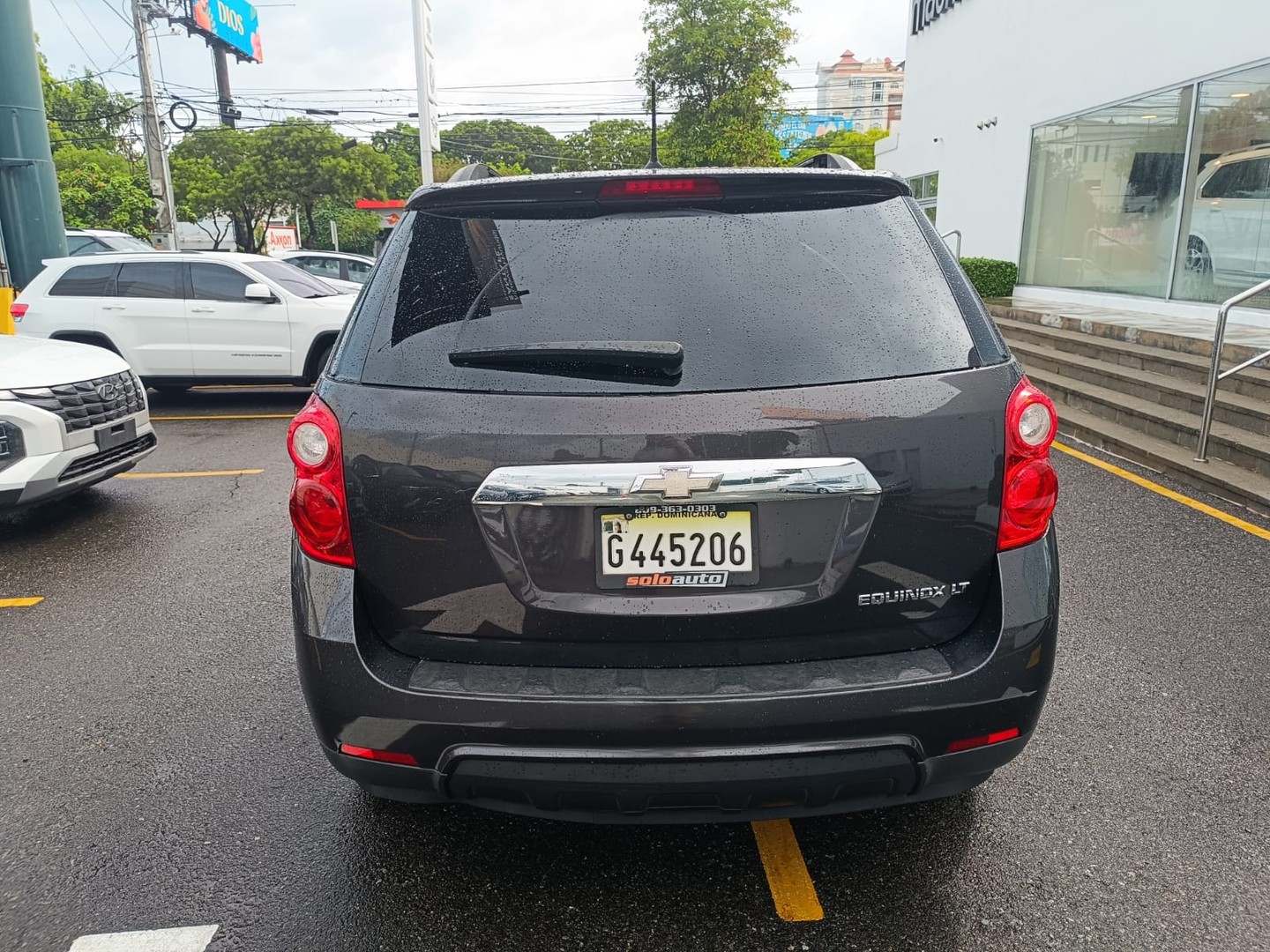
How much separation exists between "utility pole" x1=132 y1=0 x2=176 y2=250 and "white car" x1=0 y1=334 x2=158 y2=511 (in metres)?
20.1

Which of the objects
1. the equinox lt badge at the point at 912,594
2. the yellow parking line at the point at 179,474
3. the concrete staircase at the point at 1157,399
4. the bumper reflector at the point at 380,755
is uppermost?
the equinox lt badge at the point at 912,594

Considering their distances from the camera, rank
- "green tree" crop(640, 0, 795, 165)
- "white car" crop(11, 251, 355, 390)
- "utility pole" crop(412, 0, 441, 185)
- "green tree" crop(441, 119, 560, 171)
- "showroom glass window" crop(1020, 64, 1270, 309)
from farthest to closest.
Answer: "green tree" crop(441, 119, 560, 171), "green tree" crop(640, 0, 795, 165), "utility pole" crop(412, 0, 441, 185), "showroom glass window" crop(1020, 64, 1270, 309), "white car" crop(11, 251, 355, 390)

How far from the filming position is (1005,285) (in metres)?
15.0

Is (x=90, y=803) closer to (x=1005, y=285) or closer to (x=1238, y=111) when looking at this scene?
(x=1238, y=111)

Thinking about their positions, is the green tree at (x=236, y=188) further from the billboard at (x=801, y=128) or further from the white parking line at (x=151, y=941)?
the white parking line at (x=151, y=941)

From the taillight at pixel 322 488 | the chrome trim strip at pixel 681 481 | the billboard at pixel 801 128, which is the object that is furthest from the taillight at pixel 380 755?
the billboard at pixel 801 128

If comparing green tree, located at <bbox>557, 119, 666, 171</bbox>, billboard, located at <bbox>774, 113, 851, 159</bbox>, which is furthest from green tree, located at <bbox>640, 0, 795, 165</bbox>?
green tree, located at <bbox>557, 119, 666, 171</bbox>

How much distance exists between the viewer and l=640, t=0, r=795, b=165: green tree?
1516 inches

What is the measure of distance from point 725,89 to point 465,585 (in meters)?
41.6

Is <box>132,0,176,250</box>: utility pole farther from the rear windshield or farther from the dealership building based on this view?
the rear windshield

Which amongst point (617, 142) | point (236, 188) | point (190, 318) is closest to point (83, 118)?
point (236, 188)

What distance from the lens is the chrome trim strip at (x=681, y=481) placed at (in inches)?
72.9

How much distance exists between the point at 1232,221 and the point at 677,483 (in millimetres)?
11223

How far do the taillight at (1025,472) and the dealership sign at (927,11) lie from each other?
739 inches
